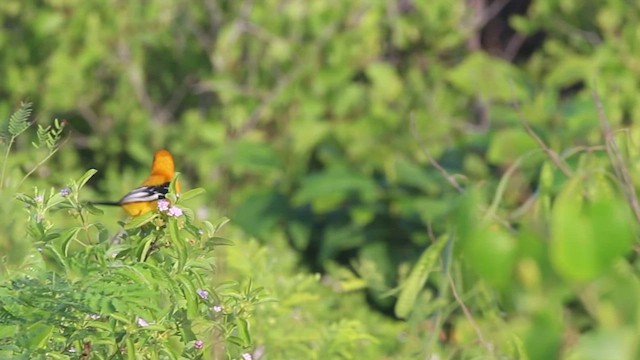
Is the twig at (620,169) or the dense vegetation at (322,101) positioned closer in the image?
the twig at (620,169)

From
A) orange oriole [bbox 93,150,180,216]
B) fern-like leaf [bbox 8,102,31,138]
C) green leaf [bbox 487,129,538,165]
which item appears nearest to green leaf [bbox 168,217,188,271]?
fern-like leaf [bbox 8,102,31,138]

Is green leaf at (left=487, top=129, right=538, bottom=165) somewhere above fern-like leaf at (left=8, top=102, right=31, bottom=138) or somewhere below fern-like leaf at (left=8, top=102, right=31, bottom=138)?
below

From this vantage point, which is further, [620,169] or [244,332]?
[620,169]

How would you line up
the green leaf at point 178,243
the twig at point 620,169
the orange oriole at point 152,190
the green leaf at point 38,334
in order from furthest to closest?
1. the orange oriole at point 152,190
2. the twig at point 620,169
3. the green leaf at point 178,243
4. the green leaf at point 38,334

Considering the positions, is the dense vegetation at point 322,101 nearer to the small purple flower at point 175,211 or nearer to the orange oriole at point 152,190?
the orange oriole at point 152,190

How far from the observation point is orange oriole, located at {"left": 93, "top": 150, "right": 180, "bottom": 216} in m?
3.31

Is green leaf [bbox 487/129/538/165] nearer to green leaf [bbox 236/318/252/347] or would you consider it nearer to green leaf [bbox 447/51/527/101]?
green leaf [bbox 447/51/527/101]

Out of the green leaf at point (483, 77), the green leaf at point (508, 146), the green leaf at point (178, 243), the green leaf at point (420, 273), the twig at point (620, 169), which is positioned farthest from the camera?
the green leaf at point (483, 77)

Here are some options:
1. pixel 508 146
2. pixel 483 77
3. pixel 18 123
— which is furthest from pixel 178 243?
pixel 483 77

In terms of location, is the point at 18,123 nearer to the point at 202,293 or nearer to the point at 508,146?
the point at 202,293

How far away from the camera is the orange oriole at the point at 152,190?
3308 millimetres

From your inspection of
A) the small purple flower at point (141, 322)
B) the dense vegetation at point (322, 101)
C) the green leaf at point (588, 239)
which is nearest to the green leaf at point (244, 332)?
the small purple flower at point (141, 322)

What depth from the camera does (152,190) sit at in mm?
3445

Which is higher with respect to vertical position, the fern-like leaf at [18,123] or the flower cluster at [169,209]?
the fern-like leaf at [18,123]
